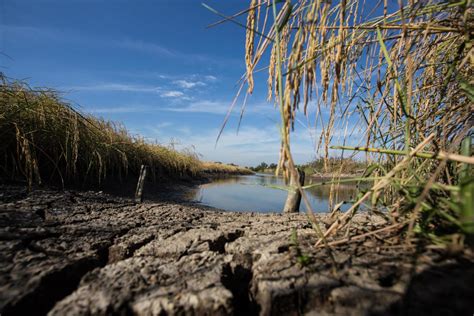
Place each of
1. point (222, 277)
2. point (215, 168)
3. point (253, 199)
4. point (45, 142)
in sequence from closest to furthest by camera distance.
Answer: point (222, 277) < point (45, 142) < point (253, 199) < point (215, 168)

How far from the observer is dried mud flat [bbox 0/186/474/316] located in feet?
1.80

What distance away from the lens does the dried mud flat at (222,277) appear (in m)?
0.55

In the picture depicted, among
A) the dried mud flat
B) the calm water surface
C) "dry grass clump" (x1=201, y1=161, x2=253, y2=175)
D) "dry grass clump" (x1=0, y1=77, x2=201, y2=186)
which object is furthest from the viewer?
"dry grass clump" (x1=201, y1=161, x2=253, y2=175)

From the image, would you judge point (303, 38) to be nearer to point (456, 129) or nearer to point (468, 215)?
point (468, 215)

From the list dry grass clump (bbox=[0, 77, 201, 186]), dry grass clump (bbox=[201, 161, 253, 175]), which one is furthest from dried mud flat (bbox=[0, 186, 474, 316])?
dry grass clump (bbox=[201, 161, 253, 175])

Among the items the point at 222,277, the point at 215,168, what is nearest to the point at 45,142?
the point at 222,277

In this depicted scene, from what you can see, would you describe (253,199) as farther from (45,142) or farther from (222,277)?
(222,277)

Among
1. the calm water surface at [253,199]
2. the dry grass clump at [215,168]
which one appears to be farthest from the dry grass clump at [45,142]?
the dry grass clump at [215,168]

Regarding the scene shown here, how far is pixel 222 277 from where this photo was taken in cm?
75

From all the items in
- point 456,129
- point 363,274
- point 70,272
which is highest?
point 456,129

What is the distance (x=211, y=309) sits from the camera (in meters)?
0.59

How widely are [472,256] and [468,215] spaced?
259 mm

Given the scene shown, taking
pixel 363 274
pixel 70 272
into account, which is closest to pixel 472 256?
pixel 363 274

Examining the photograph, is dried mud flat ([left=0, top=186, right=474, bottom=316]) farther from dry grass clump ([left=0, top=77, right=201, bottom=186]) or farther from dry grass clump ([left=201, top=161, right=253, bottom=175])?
dry grass clump ([left=201, top=161, right=253, bottom=175])
